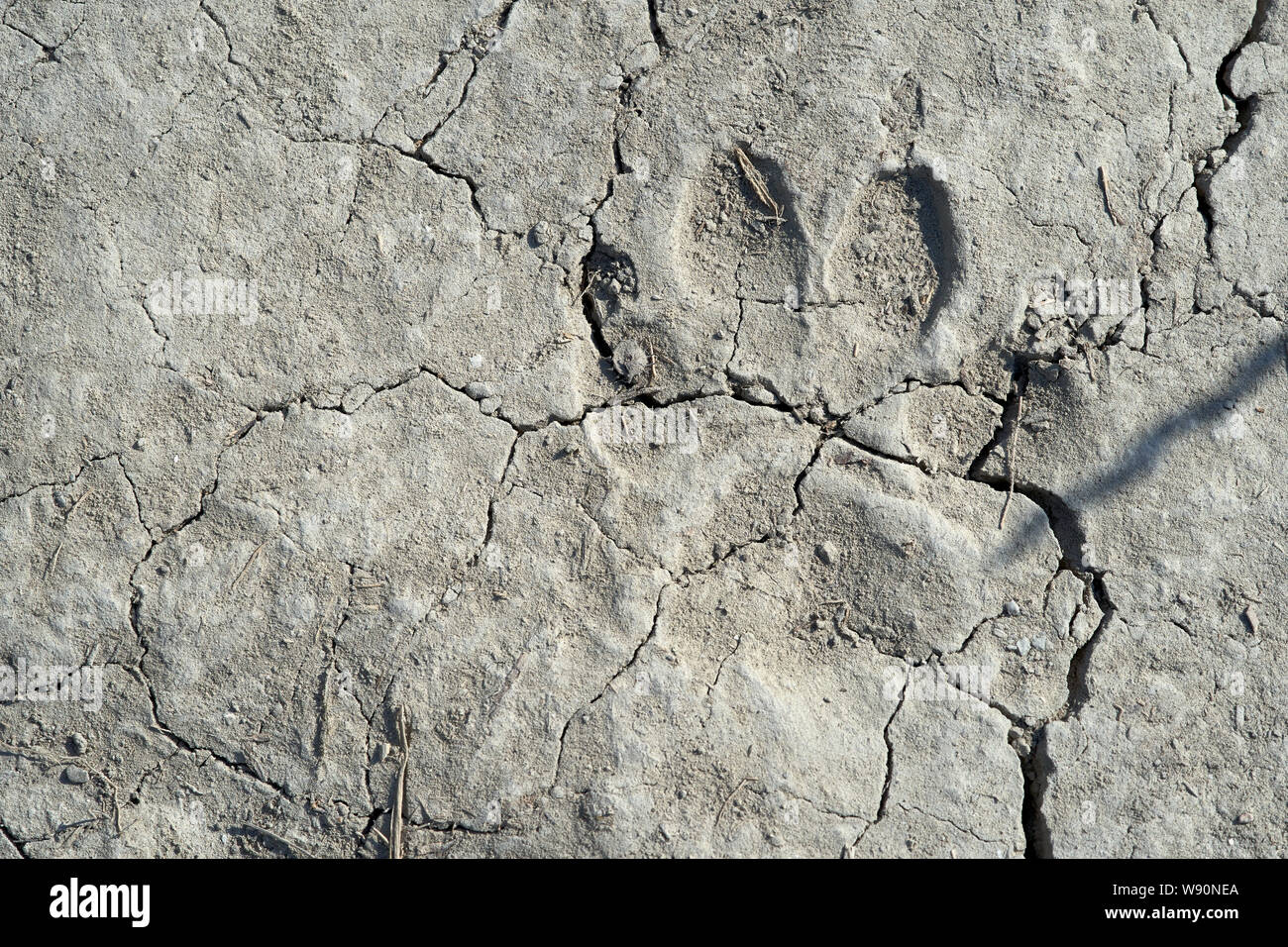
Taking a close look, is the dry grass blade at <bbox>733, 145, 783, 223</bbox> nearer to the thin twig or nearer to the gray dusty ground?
the gray dusty ground

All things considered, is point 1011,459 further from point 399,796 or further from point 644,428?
point 399,796

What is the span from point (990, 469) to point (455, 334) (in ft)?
4.58

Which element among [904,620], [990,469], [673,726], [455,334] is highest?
[455,334]

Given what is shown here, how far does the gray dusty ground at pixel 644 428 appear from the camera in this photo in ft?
7.24

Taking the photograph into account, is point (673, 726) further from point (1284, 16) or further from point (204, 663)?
point (1284, 16)

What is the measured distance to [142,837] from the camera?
2232mm

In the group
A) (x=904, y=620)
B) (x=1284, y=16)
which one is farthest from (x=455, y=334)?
(x=1284, y=16)

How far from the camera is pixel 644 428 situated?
2.30m

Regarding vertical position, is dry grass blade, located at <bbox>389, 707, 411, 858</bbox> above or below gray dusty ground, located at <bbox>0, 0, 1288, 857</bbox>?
below

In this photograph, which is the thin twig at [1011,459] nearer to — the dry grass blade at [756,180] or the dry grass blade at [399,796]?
the dry grass blade at [756,180]

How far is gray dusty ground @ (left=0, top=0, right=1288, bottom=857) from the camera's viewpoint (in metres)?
2.21

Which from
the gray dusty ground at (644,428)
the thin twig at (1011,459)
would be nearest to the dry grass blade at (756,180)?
the gray dusty ground at (644,428)

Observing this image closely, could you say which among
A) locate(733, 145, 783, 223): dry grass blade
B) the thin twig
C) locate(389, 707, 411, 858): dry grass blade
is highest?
locate(733, 145, 783, 223): dry grass blade

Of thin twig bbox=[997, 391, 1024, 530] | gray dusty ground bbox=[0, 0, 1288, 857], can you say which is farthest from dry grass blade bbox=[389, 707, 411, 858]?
thin twig bbox=[997, 391, 1024, 530]
